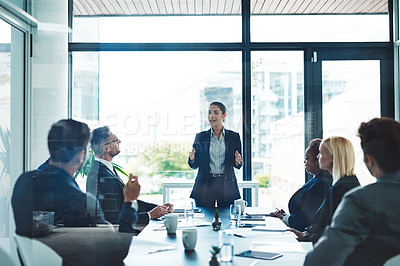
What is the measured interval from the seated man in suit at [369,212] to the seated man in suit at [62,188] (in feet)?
3.32

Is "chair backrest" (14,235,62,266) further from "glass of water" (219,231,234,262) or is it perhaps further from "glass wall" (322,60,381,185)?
"glass wall" (322,60,381,185)

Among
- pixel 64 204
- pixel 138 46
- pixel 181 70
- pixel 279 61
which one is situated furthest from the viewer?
pixel 279 61

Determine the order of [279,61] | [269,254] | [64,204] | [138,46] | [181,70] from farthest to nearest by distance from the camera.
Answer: [279,61], [181,70], [138,46], [64,204], [269,254]

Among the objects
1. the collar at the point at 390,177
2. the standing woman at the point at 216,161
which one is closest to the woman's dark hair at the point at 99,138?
the standing woman at the point at 216,161

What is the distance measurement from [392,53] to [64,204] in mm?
1953

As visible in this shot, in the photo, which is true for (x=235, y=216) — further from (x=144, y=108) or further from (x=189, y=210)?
(x=144, y=108)

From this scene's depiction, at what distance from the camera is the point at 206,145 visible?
265 centimetres

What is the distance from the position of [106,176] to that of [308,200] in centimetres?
121

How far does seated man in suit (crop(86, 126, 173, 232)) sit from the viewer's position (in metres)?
2.28

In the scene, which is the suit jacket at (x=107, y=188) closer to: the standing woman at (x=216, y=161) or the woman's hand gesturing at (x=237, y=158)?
the standing woman at (x=216, y=161)

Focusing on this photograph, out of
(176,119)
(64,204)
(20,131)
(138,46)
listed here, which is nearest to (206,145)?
(176,119)

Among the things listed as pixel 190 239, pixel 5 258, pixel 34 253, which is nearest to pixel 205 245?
pixel 190 239

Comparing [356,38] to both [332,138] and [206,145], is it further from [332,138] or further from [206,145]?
[206,145]

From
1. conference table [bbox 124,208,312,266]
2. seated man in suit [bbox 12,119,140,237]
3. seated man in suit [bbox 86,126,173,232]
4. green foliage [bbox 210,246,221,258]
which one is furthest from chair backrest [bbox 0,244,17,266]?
green foliage [bbox 210,246,221,258]
